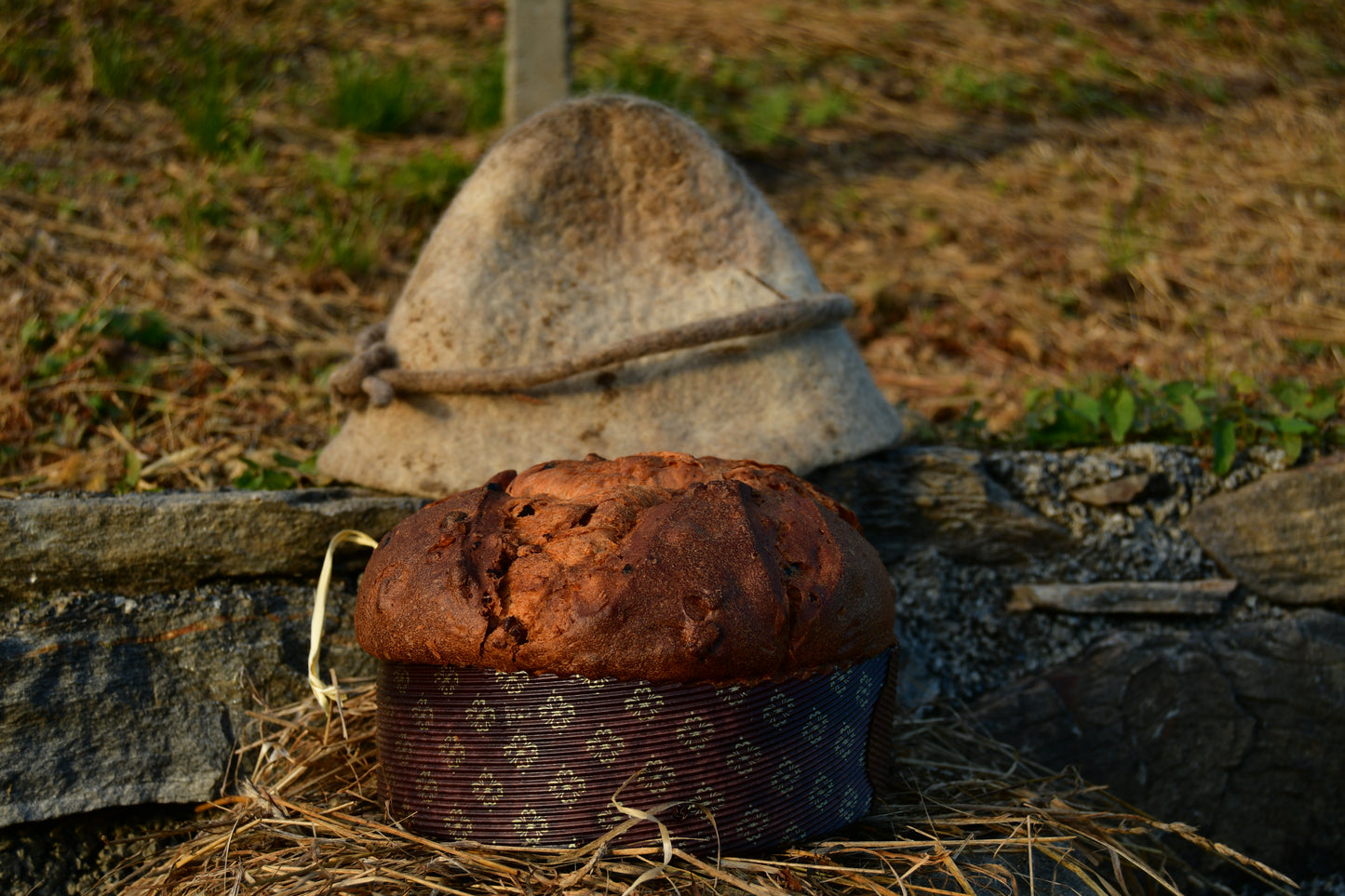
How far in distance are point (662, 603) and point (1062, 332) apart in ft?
10.1

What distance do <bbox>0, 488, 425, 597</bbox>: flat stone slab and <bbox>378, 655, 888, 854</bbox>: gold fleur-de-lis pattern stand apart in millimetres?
635

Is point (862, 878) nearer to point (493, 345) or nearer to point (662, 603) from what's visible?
point (662, 603)

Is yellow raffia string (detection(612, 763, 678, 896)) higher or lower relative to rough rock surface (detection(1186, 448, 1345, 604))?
higher

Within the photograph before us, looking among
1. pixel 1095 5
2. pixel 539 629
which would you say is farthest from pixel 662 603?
pixel 1095 5

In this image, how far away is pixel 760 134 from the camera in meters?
4.93

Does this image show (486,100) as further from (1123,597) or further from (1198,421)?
(1123,597)

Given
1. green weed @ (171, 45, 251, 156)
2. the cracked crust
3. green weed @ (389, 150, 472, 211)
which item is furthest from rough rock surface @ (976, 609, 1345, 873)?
green weed @ (171, 45, 251, 156)

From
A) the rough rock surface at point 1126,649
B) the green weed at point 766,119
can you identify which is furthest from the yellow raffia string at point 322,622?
the green weed at point 766,119

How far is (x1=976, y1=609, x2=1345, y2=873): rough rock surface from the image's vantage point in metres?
2.31

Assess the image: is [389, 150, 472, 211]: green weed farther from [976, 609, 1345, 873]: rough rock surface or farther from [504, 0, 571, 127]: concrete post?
[976, 609, 1345, 873]: rough rock surface

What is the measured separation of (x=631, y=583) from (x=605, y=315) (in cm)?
100

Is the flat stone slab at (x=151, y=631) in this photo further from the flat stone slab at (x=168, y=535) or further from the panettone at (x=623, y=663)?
the panettone at (x=623, y=663)

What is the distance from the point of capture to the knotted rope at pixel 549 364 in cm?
208

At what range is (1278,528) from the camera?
255 cm
